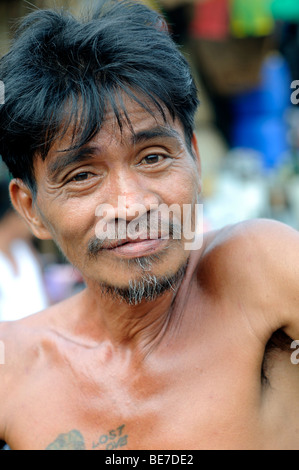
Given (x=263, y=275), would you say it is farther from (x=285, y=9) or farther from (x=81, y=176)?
A: (x=285, y=9)

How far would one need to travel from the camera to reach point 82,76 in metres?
1.77

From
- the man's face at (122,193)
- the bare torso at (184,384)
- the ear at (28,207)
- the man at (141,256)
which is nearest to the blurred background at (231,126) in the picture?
the ear at (28,207)

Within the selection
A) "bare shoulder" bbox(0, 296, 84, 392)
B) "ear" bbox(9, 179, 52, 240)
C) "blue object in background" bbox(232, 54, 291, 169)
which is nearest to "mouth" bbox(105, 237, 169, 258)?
"ear" bbox(9, 179, 52, 240)

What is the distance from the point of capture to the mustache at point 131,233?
1.74m

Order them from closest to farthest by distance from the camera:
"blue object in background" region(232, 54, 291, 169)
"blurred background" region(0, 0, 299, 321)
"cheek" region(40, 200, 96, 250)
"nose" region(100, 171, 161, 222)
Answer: "nose" region(100, 171, 161, 222)
"cheek" region(40, 200, 96, 250)
"blurred background" region(0, 0, 299, 321)
"blue object in background" region(232, 54, 291, 169)

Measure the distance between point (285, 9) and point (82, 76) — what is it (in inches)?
159

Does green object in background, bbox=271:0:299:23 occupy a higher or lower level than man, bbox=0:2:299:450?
higher

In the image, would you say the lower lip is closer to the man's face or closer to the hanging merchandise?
the man's face

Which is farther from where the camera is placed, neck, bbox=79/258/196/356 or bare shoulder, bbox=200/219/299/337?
neck, bbox=79/258/196/356

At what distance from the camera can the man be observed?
5.75 ft

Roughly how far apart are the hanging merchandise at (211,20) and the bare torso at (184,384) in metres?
4.07

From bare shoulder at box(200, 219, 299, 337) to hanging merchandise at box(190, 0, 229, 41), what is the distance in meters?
4.08

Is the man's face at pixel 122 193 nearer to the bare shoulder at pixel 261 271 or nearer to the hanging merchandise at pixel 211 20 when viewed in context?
the bare shoulder at pixel 261 271

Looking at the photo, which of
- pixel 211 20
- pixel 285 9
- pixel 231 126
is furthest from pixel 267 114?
pixel 285 9
